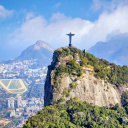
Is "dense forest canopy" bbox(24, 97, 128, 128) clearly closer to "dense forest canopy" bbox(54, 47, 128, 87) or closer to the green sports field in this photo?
"dense forest canopy" bbox(54, 47, 128, 87)

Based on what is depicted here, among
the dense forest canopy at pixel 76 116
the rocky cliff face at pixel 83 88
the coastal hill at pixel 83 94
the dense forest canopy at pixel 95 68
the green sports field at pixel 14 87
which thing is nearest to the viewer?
the dense forest canopy at pixel 76 116

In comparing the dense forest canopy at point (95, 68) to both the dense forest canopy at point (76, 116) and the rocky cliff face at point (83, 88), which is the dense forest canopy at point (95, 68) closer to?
the rocky cliff face at point (83, 88)

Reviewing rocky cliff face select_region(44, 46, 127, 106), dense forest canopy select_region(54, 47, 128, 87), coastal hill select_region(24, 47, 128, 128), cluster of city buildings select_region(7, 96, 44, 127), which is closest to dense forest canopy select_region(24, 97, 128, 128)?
coastal hill select_region(24, 47, 128, 128)

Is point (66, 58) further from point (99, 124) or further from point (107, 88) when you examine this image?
point (99, 124)

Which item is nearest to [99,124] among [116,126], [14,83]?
[116,126]

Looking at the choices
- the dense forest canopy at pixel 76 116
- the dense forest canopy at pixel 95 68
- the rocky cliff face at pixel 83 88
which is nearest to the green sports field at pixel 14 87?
the dense forest canopy at pixel 95 68

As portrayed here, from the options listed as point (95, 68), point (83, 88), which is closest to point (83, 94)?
point (83, 88)

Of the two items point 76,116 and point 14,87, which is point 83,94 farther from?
point 14,87
